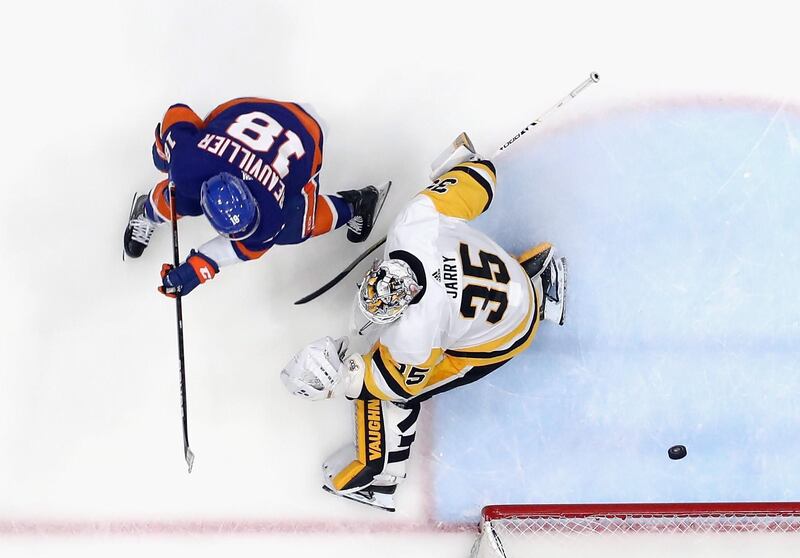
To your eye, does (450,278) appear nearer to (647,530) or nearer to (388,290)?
(388,290)

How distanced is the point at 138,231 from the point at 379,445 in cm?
126

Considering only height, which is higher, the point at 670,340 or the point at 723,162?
the point at 723,162

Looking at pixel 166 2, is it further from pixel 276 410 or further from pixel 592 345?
pixel 592 345

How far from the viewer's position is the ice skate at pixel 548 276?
9.19 feet

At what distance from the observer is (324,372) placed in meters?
2.36

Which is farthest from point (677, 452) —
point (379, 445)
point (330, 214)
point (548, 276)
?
point (330, 214)

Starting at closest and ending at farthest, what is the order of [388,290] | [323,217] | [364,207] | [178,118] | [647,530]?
[388,290]
[178,118]
[323,217]
[364,207]
[647,530]

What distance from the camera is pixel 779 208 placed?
301 cm

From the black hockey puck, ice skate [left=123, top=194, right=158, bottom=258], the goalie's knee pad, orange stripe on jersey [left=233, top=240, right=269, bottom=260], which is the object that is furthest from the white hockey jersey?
ice skate [left=123, top=194, right=158, bottom=258]

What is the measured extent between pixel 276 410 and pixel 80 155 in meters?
1.33

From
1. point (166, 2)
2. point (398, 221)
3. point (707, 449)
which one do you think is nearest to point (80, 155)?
point (166, 2)

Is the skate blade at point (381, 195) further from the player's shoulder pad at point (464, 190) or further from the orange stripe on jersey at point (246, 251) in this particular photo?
the orange stripe on jersey at point (246, 251)

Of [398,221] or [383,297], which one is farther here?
[398,221]

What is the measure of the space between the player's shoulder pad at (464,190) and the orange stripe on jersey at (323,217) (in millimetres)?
427
